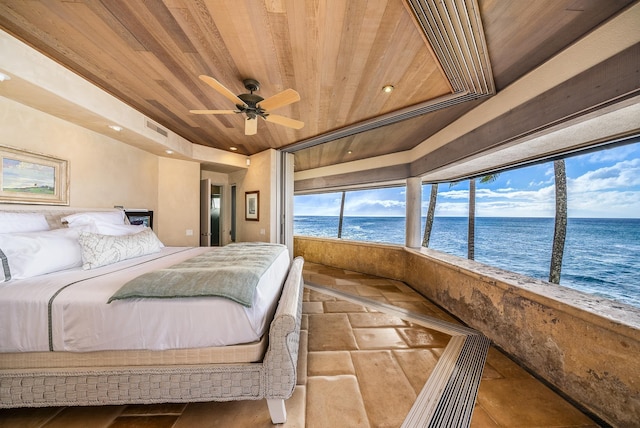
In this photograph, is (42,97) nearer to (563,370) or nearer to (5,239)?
(5,239)

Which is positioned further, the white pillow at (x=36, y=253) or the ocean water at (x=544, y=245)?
the ocean water at (x=544, y=245)

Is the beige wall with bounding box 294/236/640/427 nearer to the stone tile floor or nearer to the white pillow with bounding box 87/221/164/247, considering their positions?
the stone tile floor

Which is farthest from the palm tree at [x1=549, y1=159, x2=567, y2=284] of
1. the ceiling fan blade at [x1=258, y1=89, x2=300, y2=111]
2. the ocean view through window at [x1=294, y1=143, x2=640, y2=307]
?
the ceiling fan blade at [x1=258, y1=89, x2=300, y2=111]

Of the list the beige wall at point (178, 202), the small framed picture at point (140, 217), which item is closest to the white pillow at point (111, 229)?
the small framed picture at point (140, 217)

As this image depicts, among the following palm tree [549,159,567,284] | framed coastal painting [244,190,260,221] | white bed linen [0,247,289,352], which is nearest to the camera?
white bed linen [0,247,289,352]

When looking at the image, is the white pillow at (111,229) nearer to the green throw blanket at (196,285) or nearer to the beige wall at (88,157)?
the beige wall at (88,157)

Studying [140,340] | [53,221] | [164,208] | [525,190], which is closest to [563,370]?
[140,340]

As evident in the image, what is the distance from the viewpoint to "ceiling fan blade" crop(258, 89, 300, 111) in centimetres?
184

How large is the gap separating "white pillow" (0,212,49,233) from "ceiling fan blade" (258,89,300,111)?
234 centimetres

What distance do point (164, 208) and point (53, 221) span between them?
5.73 feet

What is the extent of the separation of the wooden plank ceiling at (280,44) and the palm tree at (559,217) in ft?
8.17

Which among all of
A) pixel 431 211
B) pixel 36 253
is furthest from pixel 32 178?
pixel 431 211

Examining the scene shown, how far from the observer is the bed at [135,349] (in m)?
1.24

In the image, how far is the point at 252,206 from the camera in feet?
15.2
